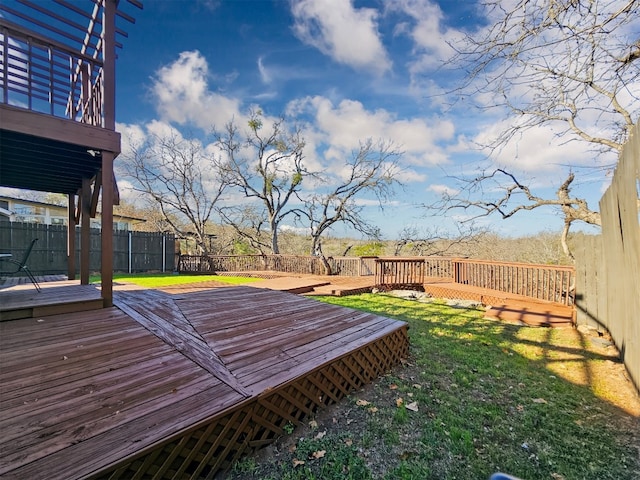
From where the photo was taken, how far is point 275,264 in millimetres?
14312

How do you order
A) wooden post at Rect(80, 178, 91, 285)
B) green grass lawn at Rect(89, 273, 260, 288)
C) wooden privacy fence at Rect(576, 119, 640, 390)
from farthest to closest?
green grass lawn at Rect(89, 273, 260, 288) → wooden post at Rect(80, 178, 91, 285) → wooden privacy fence at Rect(576, 119, 640, 390)

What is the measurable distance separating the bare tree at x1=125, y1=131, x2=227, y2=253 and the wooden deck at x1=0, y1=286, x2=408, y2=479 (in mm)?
14900

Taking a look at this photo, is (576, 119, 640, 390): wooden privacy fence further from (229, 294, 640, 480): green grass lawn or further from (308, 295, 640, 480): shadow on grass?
(229, 294, 640, 480): green grass lawn

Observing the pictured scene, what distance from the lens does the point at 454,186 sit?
9.21 m

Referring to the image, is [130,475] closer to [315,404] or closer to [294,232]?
[315,404]

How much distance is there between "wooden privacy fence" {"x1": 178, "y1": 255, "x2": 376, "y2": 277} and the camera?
12750 mm

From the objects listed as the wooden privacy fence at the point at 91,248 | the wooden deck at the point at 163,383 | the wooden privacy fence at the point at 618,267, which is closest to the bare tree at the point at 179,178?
the wooden privacy fence at the point at 91,248

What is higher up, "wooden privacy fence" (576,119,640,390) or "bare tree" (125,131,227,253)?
"bare tree" (125,131,227,253)

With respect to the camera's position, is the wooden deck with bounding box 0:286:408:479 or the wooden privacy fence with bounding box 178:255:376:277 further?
the wooden privacy fence with bounding box 178:255:376:277

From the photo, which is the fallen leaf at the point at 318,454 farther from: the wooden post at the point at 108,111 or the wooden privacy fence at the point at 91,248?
the wooden privacy fence at the point at 91,248

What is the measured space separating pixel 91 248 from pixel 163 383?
13.3 m

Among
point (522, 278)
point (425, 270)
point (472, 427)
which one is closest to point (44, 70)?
point (472, 427)

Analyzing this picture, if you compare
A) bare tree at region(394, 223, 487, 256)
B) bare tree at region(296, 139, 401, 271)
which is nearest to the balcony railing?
bare tree at region(296, 139, 401, 271)

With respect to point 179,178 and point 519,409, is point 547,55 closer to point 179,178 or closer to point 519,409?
point 519,409
